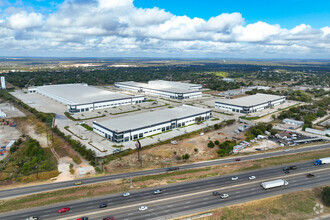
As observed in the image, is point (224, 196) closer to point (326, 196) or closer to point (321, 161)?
point (326, 196)

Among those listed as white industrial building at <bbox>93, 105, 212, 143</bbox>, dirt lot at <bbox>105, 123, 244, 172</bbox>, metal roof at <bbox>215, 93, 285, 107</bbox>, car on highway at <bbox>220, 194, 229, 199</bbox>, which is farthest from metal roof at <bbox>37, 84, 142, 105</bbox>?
car on highway at <bbox>220, 194, 229, 199</bbox>

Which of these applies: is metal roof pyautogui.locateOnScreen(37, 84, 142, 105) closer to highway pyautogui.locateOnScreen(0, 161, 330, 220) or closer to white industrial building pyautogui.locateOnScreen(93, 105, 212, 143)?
white industrial building pyautogui.locateOnScreen(93, 105, 212, 143)

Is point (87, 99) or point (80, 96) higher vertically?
point (80, 96)

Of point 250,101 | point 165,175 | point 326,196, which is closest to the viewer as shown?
point 326,196

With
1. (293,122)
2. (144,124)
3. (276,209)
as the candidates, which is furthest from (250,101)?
(276,209)

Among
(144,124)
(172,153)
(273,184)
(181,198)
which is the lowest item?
(172,153)

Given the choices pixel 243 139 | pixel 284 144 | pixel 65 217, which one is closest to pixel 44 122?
pixel 65 217

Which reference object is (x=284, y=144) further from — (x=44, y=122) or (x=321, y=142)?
(x=44, y=122)
